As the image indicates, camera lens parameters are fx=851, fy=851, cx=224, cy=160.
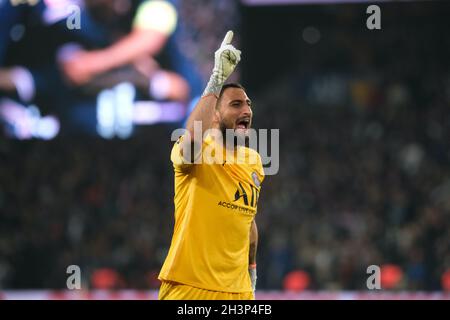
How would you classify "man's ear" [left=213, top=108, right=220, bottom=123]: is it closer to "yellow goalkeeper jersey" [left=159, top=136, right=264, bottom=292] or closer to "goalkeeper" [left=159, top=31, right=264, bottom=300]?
"goalkeeper" [left=159, top=31, right=264, bottom=300]

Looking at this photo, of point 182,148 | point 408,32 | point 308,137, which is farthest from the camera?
point 408,32

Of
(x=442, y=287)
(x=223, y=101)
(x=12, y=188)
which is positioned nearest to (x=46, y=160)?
(x=12, y=188)

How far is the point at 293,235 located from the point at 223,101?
11.1 metres

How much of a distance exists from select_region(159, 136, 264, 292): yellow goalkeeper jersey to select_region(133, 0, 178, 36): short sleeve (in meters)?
15.0

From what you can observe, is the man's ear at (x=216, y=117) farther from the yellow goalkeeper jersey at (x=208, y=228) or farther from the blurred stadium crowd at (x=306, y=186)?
the blurred stadium crowd at (x=306, y=186)

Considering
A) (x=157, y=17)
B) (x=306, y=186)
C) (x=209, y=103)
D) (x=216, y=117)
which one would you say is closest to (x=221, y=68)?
(x=209, y=103)

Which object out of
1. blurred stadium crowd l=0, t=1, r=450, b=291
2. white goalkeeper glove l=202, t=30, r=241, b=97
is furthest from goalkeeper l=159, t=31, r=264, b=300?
blurred stadium crowd l=0, t=1, r=450, b=291

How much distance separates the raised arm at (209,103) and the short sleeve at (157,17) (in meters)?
15.1

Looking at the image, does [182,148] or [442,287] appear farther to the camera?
[442,287]

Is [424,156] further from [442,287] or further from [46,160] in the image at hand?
[46,160]

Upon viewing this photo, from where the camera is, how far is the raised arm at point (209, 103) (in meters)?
4.97

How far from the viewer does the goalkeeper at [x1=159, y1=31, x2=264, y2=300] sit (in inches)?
204

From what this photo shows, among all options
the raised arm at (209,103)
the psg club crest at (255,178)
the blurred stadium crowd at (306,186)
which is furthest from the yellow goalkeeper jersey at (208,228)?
the blurred stadium crowd at (306,186)

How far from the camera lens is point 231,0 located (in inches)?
787
